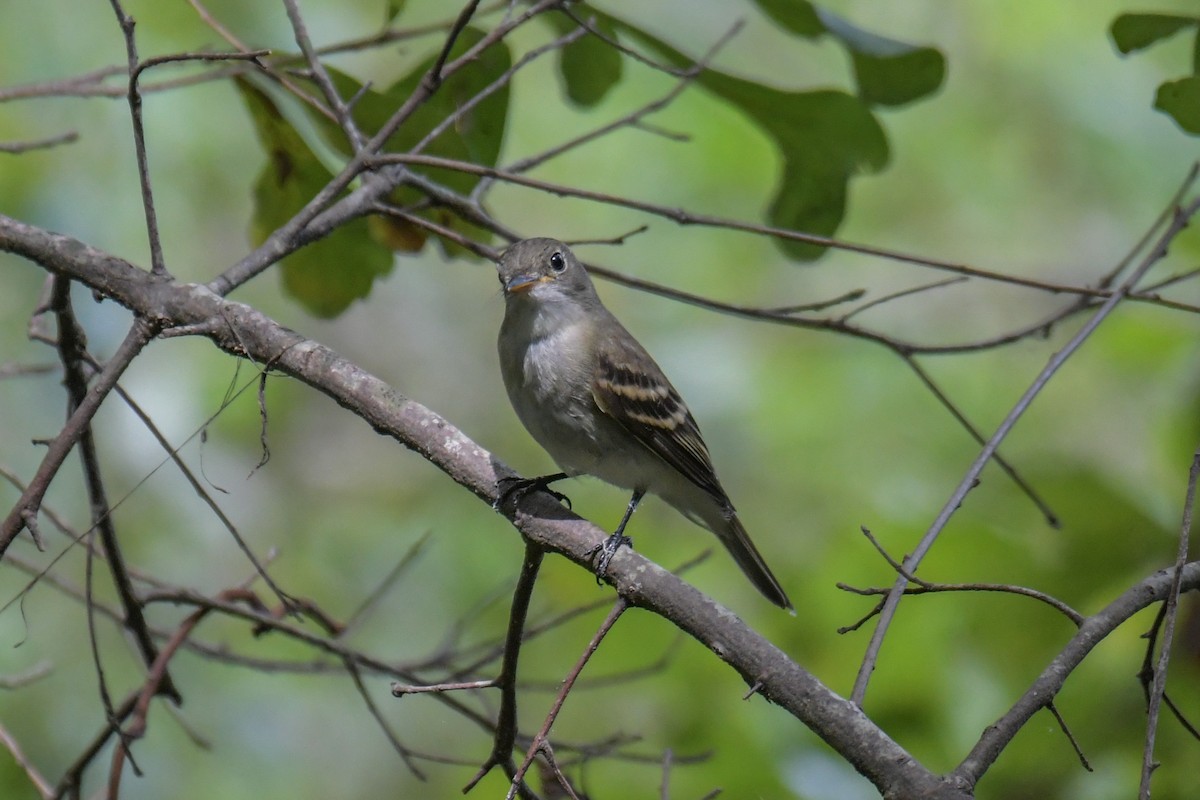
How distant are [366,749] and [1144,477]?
13.8 feet

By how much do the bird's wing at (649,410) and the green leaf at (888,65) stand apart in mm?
1123

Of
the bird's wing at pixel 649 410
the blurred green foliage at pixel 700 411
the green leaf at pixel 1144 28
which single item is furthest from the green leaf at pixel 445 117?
the green leaf at pixel 1144 28

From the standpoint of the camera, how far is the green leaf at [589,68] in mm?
3443

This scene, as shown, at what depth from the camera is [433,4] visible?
22.9 ft

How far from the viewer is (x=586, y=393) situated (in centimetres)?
358

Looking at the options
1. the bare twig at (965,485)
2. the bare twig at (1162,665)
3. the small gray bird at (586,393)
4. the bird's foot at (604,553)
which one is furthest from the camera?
the small gray bird at (586,393)

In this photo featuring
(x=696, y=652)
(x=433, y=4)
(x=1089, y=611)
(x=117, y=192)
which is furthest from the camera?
(x=433, y=4)

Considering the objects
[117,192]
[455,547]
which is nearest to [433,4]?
[117,192]

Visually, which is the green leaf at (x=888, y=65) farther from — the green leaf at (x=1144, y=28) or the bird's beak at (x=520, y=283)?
the bird's beak at (x=520, y=283)

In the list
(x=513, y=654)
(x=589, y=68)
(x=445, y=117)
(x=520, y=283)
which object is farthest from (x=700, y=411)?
(x=513, y=654)

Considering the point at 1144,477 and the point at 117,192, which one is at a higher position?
the point at 117,192

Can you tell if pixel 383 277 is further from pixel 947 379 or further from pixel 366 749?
pixel 947 379

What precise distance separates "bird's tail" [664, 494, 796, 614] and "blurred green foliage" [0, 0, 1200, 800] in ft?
0.36

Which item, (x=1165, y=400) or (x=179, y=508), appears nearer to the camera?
(x=1165, y=400)
